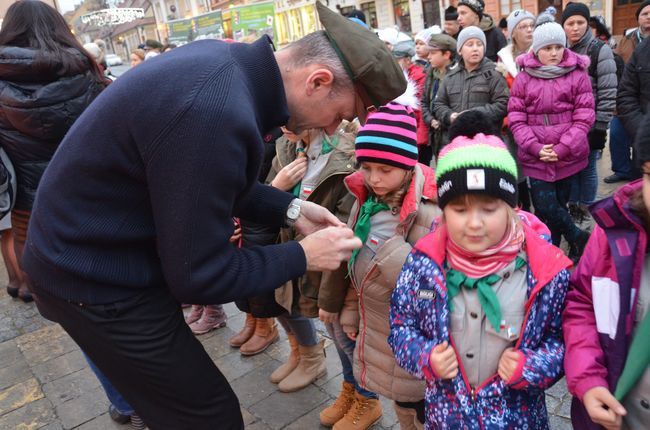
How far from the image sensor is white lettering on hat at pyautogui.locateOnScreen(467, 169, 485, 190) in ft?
5.08

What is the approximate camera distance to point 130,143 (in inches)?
55.3

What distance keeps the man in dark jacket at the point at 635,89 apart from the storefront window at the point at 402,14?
84.9 feet

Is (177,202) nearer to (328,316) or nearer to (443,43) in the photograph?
(328,316)

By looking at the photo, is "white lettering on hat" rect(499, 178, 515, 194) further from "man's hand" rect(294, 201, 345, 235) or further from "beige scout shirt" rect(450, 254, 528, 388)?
"man's hand" rect(294, 201, 345, 235)

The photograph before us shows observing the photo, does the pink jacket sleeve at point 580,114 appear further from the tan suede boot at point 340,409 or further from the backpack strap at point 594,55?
the tan suede boot at point 340,409

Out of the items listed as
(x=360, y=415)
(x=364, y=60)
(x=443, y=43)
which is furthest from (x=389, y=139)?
(x=443, y=43)

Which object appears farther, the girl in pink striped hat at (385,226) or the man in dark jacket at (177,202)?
the girl in pink striped hat at (385,226)

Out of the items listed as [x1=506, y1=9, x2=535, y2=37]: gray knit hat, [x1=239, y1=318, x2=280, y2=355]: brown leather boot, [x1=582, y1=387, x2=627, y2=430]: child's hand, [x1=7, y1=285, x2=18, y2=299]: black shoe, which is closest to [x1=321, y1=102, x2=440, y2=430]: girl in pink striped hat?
[x1=582, y1=387, x2=627, y2=430]: child's hand

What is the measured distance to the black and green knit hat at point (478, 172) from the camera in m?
1.55

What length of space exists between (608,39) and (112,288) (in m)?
7.02

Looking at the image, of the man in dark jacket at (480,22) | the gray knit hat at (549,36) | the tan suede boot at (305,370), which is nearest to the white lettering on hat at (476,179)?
the tan suede boot at (305,370)

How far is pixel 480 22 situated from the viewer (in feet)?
18.3

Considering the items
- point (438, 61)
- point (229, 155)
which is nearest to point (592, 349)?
point (229, 155)

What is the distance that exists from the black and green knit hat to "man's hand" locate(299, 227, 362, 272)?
0.36 m
